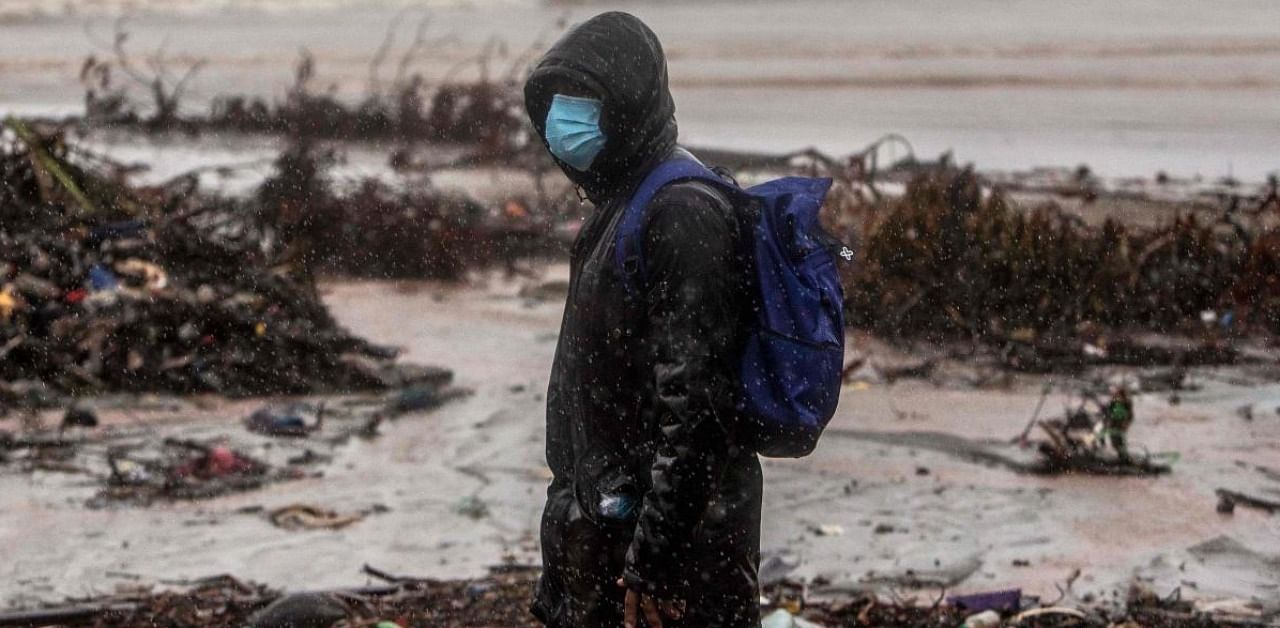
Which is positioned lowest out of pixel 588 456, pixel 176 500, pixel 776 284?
pixel 176 500

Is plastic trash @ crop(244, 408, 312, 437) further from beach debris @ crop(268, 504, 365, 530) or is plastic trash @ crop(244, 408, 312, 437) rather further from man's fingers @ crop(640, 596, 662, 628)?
man's fingers @ crop(640, 596, 662, 628)

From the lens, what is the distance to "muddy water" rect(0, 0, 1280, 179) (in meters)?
17.9

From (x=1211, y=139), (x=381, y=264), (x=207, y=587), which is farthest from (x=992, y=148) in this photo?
(x=207, y=587)

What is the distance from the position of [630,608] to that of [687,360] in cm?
51

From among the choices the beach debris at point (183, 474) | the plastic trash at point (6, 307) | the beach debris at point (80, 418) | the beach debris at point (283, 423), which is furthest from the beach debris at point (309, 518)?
the plastic trash at point (6, 307)

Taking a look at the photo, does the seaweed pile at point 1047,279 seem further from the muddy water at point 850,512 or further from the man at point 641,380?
the man at point 641,380

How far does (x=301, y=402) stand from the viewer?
333 inches

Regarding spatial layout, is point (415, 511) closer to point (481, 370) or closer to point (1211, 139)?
point (481, 370)

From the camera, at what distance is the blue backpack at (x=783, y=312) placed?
11.0 feet

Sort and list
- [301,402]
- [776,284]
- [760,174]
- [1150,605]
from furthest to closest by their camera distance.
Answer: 1. [760,174]
2. [301,402]
3. [1150,605]
4. [776,284]

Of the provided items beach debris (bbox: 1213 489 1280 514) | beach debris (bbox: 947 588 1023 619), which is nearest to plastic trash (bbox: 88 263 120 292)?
beach debris (bbox: 947 588 1023 619)

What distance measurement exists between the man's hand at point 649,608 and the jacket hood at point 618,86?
801 millimetres

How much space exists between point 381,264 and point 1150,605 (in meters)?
7.04

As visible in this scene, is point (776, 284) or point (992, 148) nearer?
point (776, 284)
